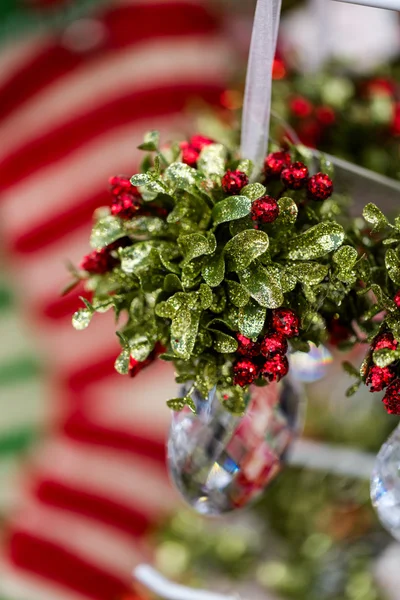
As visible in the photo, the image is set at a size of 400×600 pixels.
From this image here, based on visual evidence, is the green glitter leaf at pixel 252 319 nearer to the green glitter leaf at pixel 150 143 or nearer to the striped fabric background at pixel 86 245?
the green glitter leaf at pixel 150 143

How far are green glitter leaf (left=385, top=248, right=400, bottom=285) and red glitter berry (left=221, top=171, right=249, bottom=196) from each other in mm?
99

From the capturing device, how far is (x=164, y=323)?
1.46 ft

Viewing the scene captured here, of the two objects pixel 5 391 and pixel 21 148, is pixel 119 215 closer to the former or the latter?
pixel 21 148

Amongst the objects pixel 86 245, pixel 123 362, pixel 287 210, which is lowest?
pixel 123 362

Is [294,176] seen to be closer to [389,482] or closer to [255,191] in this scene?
[255,191]

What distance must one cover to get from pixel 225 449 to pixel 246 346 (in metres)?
0.14

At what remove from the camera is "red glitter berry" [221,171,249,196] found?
419mm

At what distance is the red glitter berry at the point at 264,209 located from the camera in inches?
15.7

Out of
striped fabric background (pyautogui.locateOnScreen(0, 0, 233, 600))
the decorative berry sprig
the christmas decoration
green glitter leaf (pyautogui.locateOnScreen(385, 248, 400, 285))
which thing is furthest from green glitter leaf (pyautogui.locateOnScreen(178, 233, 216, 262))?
striped fabric background (pyautogui.locateOnScreen(0, 0, 233, 600))

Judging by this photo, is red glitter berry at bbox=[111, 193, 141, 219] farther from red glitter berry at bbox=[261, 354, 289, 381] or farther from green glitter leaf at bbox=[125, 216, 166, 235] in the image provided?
red glitter berry at bbox=[261, 354, 289, 381]

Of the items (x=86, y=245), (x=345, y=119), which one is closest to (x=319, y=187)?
(x=345, y=119)

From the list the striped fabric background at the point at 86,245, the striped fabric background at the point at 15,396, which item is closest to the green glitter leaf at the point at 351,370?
the striped fabric background at the point at 86,245

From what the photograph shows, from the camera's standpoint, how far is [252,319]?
390mm

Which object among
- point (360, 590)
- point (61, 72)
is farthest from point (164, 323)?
point (61, 72)
